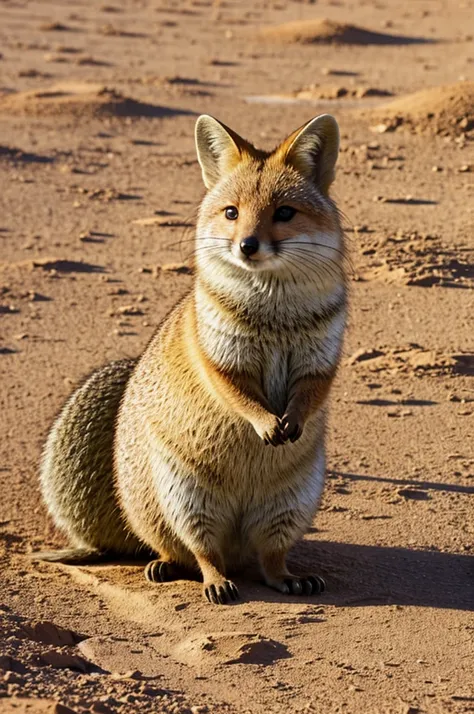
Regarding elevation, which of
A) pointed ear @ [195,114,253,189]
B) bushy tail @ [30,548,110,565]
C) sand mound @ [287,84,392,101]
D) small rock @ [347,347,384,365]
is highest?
sand mound @ [287,84,392,101]

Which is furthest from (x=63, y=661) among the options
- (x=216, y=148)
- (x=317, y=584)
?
(x=216, y=148)

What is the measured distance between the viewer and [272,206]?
20.4 ft

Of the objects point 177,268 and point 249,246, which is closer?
point 249,246

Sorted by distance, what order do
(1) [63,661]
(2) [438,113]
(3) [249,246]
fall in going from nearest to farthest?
(1) [63,661] < (3) [249,246] < (2) [438,113]

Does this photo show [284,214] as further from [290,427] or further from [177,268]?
[177,268]

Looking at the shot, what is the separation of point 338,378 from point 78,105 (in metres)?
8.76

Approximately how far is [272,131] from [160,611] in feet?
34.5

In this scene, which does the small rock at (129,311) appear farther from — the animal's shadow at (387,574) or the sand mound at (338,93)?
the sand mound at (338,93)

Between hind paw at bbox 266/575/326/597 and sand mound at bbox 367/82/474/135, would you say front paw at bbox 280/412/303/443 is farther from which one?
sand mound at bbox 367/82/474/135

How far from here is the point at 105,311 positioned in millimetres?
10906

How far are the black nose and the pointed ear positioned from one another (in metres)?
0.67

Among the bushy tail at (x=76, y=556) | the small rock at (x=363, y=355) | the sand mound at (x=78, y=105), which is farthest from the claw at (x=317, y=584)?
the sand mound at (x=78, y=105)

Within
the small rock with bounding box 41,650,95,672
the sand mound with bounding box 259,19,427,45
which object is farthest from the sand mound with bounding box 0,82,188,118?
the small rock with bounding box 41,650,95,672

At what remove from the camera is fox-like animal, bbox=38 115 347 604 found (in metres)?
6.24
